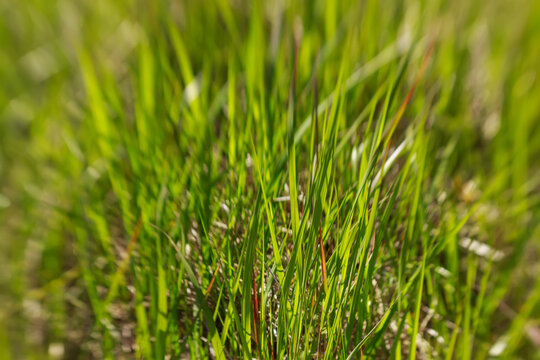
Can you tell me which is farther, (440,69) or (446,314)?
(440,69)

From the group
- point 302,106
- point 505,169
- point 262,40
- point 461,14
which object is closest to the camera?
point 302,106

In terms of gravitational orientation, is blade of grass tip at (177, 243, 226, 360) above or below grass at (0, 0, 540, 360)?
below

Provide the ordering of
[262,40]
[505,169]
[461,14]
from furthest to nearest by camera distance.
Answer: [461,14], [262,40], [505,169]

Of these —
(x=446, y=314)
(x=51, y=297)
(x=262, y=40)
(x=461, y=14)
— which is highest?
(x=461, y=14)

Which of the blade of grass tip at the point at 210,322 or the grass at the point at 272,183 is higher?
the grass at the point at 272,183

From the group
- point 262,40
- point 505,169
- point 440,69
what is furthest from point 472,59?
point 262,40

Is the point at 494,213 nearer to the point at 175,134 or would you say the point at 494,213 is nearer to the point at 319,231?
the point at 319,231

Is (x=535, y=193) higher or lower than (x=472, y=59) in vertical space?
lower

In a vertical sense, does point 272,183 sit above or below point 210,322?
above
